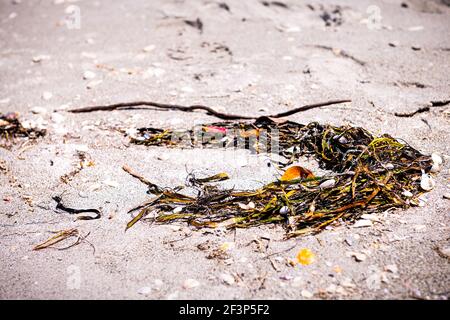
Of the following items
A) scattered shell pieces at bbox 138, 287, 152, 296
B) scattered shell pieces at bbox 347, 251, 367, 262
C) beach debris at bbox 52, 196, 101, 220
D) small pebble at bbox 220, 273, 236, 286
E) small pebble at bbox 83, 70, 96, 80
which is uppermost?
small pebble at bbox 83, 70, 96, 80

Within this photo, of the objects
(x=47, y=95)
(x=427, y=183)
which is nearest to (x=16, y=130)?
(x=47, y=95)

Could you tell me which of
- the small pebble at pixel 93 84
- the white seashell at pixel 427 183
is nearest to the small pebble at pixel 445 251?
the white seashell at pixel 427 183

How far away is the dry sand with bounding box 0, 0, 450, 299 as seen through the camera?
64.4 inches

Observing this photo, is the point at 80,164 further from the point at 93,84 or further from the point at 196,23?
the point at 196,23

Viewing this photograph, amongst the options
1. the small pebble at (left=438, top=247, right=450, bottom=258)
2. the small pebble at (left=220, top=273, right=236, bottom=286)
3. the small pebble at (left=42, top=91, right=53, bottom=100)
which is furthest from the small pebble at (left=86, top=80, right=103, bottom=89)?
the small pebble at (left=438, top=247, right=450, bottom=258)

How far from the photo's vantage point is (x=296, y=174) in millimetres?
2143

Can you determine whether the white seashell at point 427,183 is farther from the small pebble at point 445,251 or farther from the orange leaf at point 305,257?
the orange leaf at point 305,257

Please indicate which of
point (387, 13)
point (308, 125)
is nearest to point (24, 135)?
point (308, 125)

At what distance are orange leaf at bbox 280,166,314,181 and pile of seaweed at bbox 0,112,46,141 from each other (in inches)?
71.4

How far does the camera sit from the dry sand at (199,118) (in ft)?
5.37

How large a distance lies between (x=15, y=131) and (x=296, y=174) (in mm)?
2113

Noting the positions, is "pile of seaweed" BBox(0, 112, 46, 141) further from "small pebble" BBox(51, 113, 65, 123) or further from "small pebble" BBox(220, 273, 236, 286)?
"small pebble" BBox(220, 273, 236, 286)

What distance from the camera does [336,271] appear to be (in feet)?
5.30

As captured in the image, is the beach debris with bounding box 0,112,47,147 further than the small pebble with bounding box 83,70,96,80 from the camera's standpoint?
No
